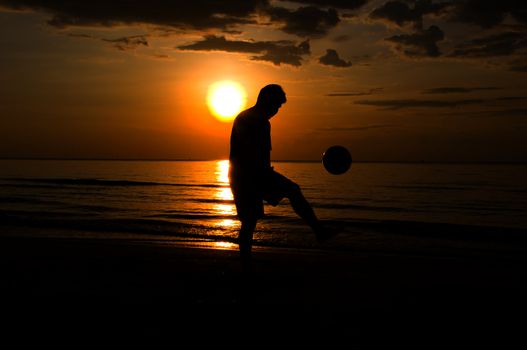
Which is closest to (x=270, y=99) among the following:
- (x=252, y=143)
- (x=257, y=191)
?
(x=252, y=143)

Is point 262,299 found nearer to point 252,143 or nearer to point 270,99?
point 252,143

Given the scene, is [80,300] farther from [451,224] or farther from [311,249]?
[451,224]

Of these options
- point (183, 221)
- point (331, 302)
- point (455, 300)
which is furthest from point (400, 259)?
point (183, 221)

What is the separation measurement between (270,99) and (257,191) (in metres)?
1.11

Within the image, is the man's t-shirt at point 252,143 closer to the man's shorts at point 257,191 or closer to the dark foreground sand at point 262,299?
the man's shorts at point 257,191

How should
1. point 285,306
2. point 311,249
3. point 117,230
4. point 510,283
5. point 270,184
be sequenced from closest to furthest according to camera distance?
point 285,306 → point 270,184 → point 510,283 → point 311,249 → point 117,230

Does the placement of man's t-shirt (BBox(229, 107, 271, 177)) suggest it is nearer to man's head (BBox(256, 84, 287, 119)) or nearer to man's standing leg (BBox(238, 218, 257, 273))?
man's head (BBox(256, 84, 287, 119))

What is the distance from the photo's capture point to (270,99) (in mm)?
6266

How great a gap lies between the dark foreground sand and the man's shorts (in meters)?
0.92

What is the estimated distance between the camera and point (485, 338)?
4320mm

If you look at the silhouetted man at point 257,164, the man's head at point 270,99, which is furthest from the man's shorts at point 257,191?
the man's head at point 270,99

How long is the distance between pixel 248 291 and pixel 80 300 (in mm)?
1821

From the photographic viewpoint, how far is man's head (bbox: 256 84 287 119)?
6262 millimetres

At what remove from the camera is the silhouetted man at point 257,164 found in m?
6.26
